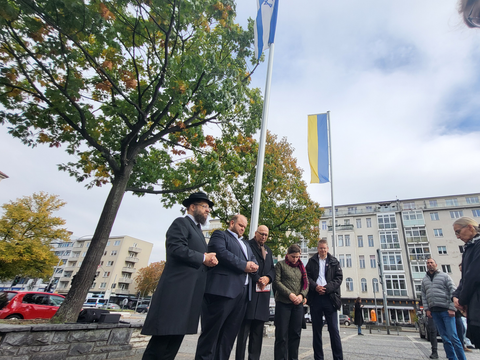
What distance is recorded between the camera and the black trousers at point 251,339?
144 inches

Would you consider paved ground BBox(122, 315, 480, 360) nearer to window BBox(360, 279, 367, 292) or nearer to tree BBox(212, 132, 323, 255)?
tree BBox(212, 132, 323, 255)

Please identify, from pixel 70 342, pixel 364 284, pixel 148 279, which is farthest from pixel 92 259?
pixel 148 279

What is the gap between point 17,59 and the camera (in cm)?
620

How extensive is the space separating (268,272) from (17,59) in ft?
24.8

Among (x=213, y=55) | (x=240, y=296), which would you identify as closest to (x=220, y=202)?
(x=213, y=55)

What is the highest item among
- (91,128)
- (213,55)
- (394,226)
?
(394,226)

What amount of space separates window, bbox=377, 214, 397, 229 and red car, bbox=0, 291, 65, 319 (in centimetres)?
4818

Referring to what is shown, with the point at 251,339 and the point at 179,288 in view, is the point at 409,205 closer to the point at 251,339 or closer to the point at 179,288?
the point at 251,339

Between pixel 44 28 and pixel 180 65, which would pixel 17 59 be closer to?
pixel 44 28

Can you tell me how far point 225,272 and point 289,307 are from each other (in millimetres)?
1622

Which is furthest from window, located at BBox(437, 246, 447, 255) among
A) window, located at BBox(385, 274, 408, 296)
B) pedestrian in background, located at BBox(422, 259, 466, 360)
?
pedestrian in background, located at BBox(422, 259, 466, 360)

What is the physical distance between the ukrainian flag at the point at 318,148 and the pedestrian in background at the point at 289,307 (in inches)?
314

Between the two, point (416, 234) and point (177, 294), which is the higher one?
point (416, 234)

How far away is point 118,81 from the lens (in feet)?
26.1
